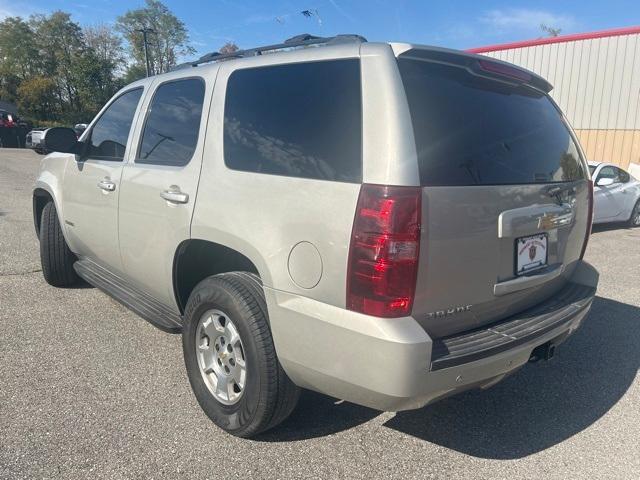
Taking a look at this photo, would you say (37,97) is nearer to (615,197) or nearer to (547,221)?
(615,197)

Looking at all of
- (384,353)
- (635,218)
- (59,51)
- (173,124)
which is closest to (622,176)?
(635,218)

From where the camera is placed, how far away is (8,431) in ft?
8.59

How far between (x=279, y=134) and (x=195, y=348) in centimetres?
133

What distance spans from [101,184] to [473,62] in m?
2.74

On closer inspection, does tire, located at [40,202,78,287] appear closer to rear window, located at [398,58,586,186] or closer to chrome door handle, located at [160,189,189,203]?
chrome door handle, located at [160,189,189,203]

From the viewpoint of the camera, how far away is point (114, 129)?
3895 millimetres

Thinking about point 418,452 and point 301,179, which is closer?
point 301,179

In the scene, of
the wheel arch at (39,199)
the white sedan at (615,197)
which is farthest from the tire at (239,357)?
the white sedan at (615,197)

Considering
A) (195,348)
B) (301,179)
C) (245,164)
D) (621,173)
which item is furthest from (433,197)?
(621,173)

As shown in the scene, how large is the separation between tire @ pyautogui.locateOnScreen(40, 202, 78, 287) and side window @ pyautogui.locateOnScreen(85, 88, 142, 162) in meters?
0.98

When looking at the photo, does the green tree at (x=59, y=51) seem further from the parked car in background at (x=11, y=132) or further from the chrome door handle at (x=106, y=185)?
the chrome door handle at (x=106, y=185)

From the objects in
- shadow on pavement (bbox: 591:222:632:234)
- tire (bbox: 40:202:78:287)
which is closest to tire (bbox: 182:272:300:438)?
tire (bbox: 40:202:78:287)

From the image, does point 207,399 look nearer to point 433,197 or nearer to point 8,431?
point 8,431

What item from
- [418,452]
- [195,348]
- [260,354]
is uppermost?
[260,354]
